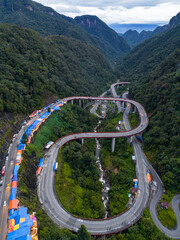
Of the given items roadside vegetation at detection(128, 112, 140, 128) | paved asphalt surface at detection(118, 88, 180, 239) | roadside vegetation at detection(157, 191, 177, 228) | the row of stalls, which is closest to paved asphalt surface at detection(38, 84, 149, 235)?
paved asphalt surface at detection(118, 88, 180, 239)

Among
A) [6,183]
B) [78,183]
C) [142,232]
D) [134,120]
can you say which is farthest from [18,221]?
[134,120]

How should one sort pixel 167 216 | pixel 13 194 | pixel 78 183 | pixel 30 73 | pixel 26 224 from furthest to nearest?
pixel 30 73 → pixel 78 183 → pixel 167 216 → pixel 13 194 → pixel 26 224

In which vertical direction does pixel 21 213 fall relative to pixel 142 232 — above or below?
above

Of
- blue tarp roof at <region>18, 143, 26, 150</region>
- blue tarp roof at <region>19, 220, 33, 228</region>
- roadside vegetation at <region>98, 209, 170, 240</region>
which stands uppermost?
blue tarp roof at <region>18, 143, 26, 150</region>

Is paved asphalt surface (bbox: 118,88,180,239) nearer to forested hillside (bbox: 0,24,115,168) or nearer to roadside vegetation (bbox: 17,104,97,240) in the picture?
roadside vegetation (bbox: 17,104,97,240)

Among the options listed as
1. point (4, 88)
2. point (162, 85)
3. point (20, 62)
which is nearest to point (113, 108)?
point (162, 85)

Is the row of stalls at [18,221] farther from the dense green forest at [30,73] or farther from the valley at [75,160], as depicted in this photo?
the dense green forest at [30,73]

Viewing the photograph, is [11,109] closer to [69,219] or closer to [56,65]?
[69,219]

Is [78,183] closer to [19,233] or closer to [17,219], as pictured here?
[17,219]
